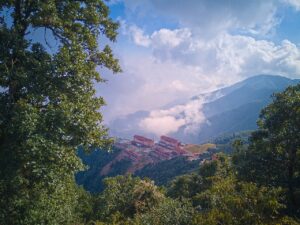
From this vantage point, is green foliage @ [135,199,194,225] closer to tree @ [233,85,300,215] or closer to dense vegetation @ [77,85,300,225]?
dense vegetation @ [77,85,300,225]

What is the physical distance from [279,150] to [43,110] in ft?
70.1

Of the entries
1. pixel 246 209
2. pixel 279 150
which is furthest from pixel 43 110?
pixel 279 150

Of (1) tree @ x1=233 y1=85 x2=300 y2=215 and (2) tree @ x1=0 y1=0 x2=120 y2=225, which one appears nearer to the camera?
(2) tree @ x1=0 y1=0 x2=120 y2=225

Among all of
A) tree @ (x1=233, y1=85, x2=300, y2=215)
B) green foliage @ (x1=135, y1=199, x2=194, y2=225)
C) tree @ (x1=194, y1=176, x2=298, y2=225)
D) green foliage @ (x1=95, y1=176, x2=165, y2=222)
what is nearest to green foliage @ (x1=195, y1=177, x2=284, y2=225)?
tree @ (x1=194, y1=176, x2=298, y2=225)

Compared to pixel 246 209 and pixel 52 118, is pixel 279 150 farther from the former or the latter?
pixel 52 118

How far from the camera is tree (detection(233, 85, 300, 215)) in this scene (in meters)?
27.8

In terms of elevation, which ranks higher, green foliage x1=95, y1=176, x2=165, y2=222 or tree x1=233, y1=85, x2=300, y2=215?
tree x1=233, y1=85, x2=300, y2=215

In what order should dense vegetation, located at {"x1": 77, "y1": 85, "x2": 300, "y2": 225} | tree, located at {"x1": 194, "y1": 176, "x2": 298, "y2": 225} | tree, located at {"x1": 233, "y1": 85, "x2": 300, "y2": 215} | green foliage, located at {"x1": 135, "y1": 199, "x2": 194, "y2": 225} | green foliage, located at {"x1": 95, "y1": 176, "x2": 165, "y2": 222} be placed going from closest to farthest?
1. tree, located at {"x1": 194, "y1": 176, "x2": 298, "y2": 225}
2. dense vegetation, located at {"x1": 77, "y1": 85, "x2": 300, "y2": 225}
3. green foliage, located at {"x1": 135, "y1": 199, "x2": 194, "y2": 225}
4. tree, located at {"x1": 233, "y1": 85, "x2": 300, "y2": 215}
5. green foliage, located at {"x1": 95, "y1": 176, "x2": 165, "y2": 222}

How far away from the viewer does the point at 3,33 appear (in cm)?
1438

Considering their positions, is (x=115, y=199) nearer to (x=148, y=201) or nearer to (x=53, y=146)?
(x=148, y=201)

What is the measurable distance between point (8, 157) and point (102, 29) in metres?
8.23

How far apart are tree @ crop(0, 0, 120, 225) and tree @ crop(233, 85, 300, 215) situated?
1791cm

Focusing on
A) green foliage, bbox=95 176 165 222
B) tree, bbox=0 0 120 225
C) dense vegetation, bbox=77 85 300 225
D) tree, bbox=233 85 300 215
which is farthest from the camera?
green foliage, bbox=95 176 165 222

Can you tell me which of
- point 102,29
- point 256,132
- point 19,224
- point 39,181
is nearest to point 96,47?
point 102,29
